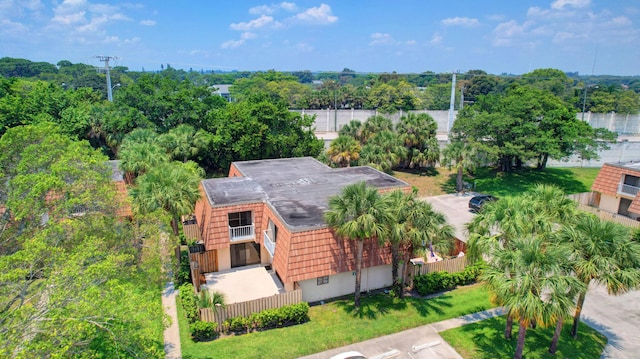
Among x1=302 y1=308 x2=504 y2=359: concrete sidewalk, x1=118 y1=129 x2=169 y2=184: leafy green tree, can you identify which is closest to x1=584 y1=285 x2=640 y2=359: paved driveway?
x1=302 y1=308 x2=504 y2=359: concrete sidewalk

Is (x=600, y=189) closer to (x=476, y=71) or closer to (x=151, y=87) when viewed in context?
(x=151, y=87)

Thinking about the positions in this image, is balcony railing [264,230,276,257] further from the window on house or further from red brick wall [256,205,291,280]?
the window on house

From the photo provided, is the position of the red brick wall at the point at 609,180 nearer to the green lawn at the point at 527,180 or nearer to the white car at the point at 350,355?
the green lawn at the point at 527,180

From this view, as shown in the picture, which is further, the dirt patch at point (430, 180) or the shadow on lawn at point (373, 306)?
the dirt patch at point (430, 180)

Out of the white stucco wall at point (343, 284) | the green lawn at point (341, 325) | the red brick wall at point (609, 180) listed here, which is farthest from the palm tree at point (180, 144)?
the red brick wall at point (609, 180)

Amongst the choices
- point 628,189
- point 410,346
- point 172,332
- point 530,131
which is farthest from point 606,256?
point 530,131

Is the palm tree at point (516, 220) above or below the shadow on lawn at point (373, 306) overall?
above

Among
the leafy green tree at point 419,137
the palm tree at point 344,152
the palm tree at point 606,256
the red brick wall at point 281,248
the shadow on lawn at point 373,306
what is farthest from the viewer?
the leafy green tree at point 419,137
